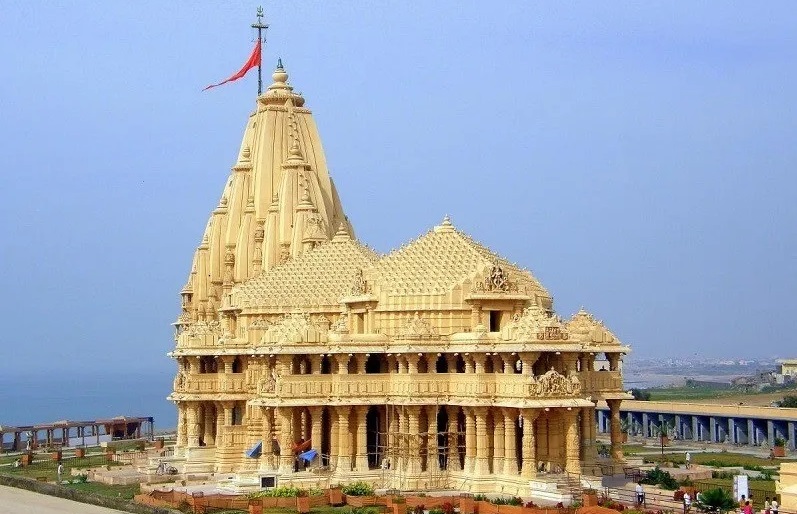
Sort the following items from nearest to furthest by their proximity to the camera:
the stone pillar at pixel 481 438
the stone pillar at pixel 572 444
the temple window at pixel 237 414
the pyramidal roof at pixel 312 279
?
the stone pillar at pixel 572 444 → the stone pillar at pixel 481 438 → the pyramidal roof at pixel 312 279 → the temple window at pixel 237 414

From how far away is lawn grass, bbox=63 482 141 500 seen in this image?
77694mm

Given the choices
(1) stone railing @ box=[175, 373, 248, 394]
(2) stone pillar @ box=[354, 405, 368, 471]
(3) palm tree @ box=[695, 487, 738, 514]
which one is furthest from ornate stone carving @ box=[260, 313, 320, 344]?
(3) palm tree @ box=[695, 487, 738, 514]

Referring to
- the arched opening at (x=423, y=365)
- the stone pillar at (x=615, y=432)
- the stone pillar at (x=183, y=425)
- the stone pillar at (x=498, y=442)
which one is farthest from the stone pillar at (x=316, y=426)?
the stone pillar at (x=183, y=425)

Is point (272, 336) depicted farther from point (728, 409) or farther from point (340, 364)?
point (728, 409)

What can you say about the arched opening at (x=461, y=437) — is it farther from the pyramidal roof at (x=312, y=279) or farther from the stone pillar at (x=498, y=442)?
the pyramidal roof at (x=312, y=279)

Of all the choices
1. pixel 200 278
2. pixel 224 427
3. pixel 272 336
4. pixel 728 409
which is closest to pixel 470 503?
pixel 272 336

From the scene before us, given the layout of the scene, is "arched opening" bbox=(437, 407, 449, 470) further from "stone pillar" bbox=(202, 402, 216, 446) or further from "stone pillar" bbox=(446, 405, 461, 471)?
"stone pillar" bbox=(202, 402, 216, 446)

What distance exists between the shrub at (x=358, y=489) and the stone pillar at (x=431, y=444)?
326cm

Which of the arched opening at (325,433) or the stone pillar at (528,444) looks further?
the arched opening at (325,433)

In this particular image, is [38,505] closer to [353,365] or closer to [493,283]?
[353,365]

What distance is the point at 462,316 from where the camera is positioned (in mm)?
77062

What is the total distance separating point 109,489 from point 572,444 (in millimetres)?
24334

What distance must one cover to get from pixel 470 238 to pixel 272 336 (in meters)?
11.3

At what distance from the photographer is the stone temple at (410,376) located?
73062mm
